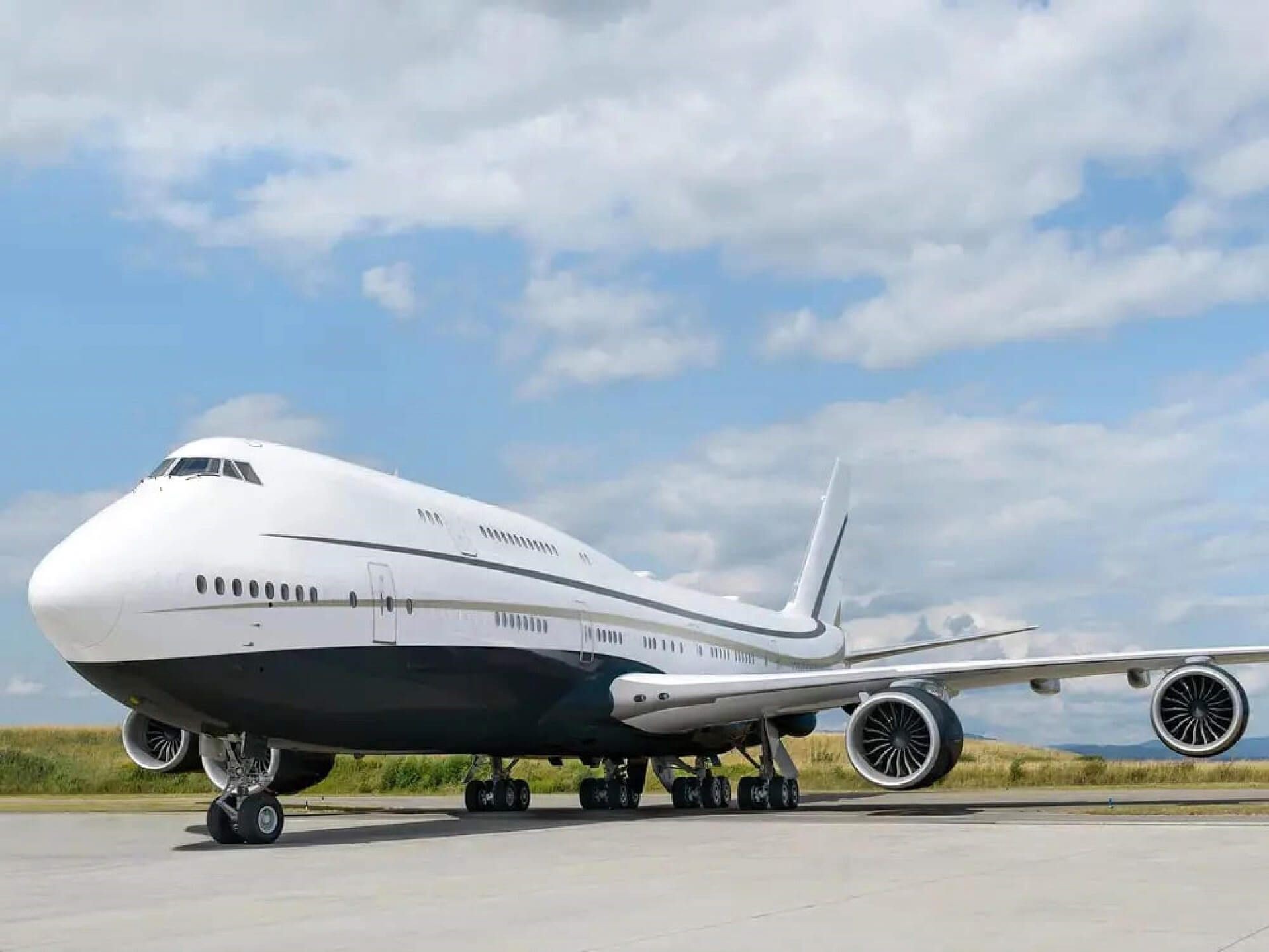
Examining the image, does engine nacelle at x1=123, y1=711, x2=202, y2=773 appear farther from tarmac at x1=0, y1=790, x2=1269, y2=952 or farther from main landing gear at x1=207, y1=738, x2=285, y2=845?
main landing gear at x1=207, y1=738, x2=285, y2=845

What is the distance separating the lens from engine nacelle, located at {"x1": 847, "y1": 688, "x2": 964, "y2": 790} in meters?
20.9

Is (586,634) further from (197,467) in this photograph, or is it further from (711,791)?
(197,467)

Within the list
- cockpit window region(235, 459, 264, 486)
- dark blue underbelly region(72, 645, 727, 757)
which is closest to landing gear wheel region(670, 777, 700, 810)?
dark blue underbelly region(72, 645, 727, 757)

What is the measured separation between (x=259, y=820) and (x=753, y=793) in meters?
11.2

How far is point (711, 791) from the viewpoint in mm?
27016

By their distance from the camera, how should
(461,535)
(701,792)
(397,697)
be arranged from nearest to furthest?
(397,697)
(461,535)
(701,792)

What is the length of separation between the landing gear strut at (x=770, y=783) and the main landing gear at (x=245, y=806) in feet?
35.1

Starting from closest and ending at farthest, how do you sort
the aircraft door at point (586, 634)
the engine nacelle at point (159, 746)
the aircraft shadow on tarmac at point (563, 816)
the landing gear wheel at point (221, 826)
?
the landing gear wheel at point (221, 826) → the aircraft shadow on tarmac at point (563, 816) → the engine nacelle at point (159, 746) → the aircraft door at point (586, 634)

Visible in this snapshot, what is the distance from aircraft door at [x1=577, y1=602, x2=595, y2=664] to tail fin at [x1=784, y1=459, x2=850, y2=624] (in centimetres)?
1355

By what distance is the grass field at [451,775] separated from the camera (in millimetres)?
38000

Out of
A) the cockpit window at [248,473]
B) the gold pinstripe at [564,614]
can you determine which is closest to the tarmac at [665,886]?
the gold pinstripe at [564,614]

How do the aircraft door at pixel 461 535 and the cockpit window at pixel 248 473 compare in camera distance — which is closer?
the cockpit window at pixel 248 473

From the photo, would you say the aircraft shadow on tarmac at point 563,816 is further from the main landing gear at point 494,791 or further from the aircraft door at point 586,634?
the aircraft door at point 586,634

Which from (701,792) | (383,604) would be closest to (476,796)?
(701,792)
